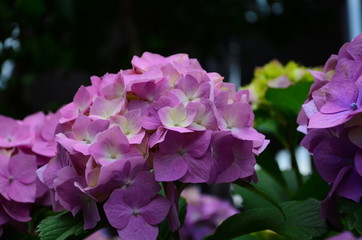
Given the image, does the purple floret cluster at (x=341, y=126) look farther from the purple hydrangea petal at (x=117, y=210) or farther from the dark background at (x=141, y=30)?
the dark background at (x=141, y=30)

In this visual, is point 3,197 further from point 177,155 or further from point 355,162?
point 355,162

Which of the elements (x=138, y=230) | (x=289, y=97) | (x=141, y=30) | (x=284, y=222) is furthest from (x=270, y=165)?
(x=141, y=30)

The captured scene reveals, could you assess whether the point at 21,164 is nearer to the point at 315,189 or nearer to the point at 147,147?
the point at 147,147

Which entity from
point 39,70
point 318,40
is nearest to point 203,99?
point 39,70

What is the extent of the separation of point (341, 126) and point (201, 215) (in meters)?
0.90

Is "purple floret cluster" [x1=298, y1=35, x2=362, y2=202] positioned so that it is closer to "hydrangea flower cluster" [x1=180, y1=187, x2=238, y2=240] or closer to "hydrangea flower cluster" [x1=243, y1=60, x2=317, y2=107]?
"hydrangea flower cluster" [x1=243, y1=60, x2=317, y2=107]

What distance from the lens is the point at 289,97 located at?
2.37 feet

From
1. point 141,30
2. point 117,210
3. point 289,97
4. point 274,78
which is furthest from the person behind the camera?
point 141,30

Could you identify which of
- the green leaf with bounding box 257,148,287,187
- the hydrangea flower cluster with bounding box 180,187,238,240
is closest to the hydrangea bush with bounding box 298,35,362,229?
the green leaf with bounding box 257,148,287,187

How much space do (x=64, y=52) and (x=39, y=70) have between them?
8.8 inches

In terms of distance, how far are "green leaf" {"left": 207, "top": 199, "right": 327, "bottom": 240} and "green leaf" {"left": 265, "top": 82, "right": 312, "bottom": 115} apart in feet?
0.63

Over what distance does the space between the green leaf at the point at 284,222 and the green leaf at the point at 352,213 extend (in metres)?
0.04

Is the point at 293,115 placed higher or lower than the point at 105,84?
lower

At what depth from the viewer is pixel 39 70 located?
76.2 inches
